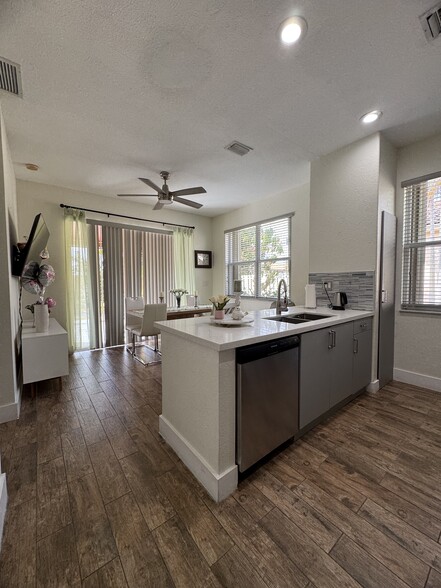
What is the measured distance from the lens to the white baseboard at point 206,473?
1.29m

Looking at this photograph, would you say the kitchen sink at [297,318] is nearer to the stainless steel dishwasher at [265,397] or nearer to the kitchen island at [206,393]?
the kitchen island at [206,393]

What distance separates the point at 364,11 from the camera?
4.43ft

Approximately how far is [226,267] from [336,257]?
3069mm

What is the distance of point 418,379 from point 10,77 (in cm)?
469

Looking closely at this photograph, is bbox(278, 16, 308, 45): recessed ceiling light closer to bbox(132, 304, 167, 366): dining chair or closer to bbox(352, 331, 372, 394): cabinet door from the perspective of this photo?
bbox(352, 331, 372, 394): cabinet door

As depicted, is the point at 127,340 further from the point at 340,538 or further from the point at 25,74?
the point at 340,538

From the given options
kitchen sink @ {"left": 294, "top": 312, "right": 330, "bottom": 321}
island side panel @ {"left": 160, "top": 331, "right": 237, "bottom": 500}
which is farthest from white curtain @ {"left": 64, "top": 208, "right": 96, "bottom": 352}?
kitchen sink @ {"left": 294, "top": 312, "right": 330, "bottom": 321}

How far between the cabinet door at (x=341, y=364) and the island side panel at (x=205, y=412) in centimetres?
111

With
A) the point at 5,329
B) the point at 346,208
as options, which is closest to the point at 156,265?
the point at 5,329

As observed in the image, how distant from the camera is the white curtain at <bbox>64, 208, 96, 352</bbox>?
4.02 m

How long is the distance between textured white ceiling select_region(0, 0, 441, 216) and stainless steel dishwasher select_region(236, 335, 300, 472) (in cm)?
194

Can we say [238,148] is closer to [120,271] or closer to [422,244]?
[422,244]

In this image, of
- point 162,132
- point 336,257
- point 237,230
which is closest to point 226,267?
point 237,230

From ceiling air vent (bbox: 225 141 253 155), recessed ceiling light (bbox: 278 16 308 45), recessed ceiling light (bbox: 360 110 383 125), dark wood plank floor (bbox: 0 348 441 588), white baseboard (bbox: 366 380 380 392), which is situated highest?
ceiling air vent (bbox: 225 141 253 155)
